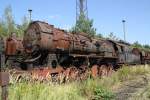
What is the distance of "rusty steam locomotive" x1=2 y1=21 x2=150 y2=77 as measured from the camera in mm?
15008

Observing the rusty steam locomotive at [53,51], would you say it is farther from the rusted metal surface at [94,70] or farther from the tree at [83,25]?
the tree at [83,25]

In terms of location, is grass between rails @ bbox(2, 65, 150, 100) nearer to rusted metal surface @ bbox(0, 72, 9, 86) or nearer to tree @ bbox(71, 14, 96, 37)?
rusted metal surface @ bbox(0, 72, 9, 86)

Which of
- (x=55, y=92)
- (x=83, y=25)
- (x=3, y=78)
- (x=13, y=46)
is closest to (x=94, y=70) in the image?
(x=13, y=46)

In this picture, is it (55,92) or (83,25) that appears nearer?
(55,92)

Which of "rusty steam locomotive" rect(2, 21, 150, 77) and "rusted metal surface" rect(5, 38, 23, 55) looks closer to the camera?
"rusty steam locomotive" rect(2, 21, 150, 77)

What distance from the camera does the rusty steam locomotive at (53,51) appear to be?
1501 cm

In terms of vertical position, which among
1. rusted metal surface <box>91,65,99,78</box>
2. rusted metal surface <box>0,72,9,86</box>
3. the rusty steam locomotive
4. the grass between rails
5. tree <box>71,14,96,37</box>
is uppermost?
tree <box>71,14,96,37</box>

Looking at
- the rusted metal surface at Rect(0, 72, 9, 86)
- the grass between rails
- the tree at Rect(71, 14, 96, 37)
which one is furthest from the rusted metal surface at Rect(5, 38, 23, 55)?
the tree at Rect(71, 14, 96, 37)

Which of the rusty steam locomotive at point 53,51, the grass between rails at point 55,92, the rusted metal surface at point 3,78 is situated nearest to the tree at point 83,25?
the rusty steam locomotive at point 53,51

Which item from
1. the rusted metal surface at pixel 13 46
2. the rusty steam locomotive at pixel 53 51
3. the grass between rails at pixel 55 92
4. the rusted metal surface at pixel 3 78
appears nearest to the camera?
the rusted metal surface at pixel 3 78

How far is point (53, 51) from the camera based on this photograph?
1555 centimetres

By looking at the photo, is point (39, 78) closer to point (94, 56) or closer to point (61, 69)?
point (61, 69)

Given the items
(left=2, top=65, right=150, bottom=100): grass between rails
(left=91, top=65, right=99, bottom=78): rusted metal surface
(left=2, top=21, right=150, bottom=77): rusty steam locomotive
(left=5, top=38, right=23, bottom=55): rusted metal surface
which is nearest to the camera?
(left=2, top=65, right=150, bottom=100): grass between rails

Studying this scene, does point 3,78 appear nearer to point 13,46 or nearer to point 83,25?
point 13,46
